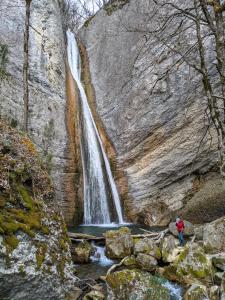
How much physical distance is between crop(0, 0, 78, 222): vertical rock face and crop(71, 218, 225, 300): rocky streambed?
6826 mm

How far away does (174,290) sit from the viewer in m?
7.93

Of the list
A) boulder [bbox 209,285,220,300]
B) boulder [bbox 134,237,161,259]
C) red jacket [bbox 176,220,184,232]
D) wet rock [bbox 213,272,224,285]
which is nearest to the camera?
boulder [bbox 209,285,220,300]

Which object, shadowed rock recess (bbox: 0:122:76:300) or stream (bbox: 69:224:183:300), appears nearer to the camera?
shadowed rock recess (bbox: 0:122:76:300)

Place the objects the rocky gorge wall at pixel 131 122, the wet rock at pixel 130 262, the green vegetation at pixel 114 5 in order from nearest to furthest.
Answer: the wet rock at pixel 130 262 → the rocky gorge wall at pixel 131 122 → the green vegetation at pixel 114 5

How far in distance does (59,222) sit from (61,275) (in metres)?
1.24

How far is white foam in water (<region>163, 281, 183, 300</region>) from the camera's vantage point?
7562 mm

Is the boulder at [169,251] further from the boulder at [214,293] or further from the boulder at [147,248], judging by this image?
the boulder at [214,293]

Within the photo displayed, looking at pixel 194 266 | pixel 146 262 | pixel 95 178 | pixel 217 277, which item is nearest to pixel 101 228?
pixel 95 178

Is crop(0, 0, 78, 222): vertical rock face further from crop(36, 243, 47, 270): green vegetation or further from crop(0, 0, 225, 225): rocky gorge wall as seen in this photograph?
crop(36, 243, 47, 270): green vegetation

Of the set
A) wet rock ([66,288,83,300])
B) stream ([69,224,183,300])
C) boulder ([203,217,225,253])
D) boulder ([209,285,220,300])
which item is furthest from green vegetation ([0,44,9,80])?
boulder ([209,285,220,300])

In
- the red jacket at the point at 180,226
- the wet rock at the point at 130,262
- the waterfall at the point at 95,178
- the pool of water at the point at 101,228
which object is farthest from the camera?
the waterfall at the point at 95,178

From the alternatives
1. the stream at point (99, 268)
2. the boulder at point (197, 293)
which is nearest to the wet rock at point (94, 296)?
the stream at point (99, 268)

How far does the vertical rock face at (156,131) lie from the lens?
17219mm

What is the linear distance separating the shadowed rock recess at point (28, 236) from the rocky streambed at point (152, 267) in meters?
1.21
